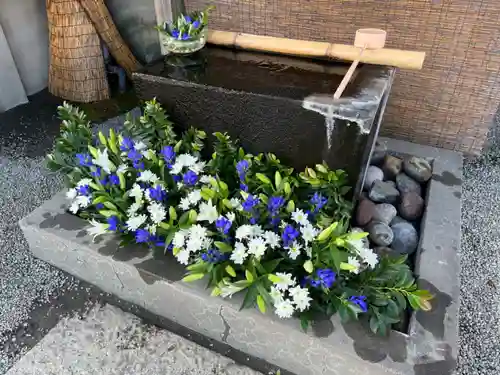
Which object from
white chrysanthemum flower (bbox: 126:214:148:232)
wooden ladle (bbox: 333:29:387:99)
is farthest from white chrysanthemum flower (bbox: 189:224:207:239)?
wooden ladle (bbox: 333:29:387:99)

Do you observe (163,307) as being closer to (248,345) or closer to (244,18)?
(248,345)

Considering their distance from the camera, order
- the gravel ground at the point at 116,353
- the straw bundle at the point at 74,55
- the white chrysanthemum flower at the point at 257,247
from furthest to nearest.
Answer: the straw bundle at the point at 74,55 < the gravel ground at the point at 116,353 < the white chrysanthemum flower at the point at 257,247

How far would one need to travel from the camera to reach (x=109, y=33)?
330cm

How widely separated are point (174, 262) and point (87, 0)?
2.51 m

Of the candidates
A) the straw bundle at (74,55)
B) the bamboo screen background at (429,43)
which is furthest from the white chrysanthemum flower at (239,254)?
the straw bundle at (74,55)

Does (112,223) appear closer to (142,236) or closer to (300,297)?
(142,236)

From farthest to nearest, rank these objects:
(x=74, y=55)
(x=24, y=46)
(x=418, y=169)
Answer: (x=24, y=46)
(x=74, y=55)
(x=418, y=169)

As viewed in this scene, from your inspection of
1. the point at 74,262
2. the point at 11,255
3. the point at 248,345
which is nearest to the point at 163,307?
the point at 248,345

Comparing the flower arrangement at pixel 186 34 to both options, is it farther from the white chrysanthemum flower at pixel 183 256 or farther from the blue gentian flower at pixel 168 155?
the white chrysanthemum flower at pixel 183 256

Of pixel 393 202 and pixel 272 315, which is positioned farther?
pixel 393 202

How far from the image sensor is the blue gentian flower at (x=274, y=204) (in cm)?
146

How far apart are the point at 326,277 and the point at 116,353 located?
89 cm

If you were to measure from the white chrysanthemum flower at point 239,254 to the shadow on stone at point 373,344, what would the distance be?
405 mm

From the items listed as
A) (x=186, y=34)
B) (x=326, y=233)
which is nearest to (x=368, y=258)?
(x=326, y=233)
